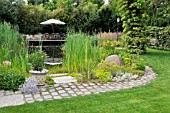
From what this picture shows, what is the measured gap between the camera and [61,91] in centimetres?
466

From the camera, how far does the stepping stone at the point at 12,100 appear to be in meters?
3.92

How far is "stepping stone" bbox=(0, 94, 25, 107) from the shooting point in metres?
3.92

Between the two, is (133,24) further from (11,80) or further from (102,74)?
(11,80)

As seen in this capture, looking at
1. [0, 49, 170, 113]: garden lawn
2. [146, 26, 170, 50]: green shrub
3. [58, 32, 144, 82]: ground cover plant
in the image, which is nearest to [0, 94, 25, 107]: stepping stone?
[0, 49, 170, 113]: garden lawn

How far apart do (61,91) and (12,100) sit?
1.03 m

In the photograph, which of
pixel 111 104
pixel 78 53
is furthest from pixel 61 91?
pixel 78 53

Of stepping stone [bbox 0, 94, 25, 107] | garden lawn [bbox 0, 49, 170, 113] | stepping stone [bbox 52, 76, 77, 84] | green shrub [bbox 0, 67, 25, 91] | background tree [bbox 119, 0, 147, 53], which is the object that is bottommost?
garden lawn [bbox 0, 49, 170, 113]

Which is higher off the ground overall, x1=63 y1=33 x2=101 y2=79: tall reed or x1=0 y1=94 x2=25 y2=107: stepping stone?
x1=63 y1=33 x2=101 y2=79: tall reed

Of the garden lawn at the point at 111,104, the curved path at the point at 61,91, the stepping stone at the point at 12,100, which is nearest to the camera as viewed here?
the garden lawn at the point at 111,104

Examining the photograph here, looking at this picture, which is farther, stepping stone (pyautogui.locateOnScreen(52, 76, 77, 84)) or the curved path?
stepping stone (pyautogui.locateOnScreen(52, 76, 77, 84))

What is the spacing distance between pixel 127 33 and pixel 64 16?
355 inches

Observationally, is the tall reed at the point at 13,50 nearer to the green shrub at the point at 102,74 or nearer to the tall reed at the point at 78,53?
the tall reed at the point at 78,53

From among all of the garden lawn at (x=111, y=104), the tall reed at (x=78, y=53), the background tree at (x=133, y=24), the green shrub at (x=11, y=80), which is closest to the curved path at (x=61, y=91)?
the green shrub at (x=11, y=80)

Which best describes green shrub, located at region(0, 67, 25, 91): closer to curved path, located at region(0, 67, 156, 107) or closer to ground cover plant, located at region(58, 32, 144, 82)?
curved path, located at region(0, 67, 156, 107)
